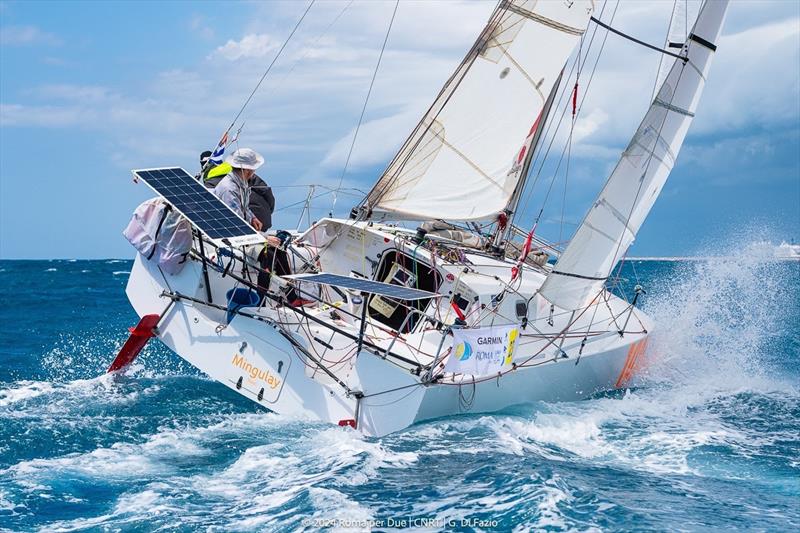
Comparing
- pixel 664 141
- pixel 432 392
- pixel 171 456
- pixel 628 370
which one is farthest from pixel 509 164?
pixel 171 456

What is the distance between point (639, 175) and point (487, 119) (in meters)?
2.12

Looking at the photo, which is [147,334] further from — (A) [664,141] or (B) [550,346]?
(A) [664,141]

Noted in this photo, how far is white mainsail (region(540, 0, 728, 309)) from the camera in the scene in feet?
Answer: 32.9

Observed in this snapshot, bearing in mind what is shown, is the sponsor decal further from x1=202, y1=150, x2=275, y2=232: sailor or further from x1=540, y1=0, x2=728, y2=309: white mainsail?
x1=202, y1=150, x2=275, y2=232: sailor

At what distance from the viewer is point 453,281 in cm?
980

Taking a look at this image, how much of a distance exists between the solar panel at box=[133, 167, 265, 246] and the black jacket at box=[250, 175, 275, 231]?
4.87 ft

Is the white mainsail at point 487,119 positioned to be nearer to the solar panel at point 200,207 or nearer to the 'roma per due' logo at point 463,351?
the solar panel at point 200,207

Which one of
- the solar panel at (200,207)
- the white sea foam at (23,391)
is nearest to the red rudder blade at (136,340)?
the white sea foam at (23,391)

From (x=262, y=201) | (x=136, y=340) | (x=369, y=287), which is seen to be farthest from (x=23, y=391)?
(x=369, y=287)

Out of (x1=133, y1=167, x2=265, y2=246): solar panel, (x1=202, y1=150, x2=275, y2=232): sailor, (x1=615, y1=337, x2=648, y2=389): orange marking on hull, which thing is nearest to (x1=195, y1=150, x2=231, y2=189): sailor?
(x1=202, y1=150, x2=275, y2=232): sailor

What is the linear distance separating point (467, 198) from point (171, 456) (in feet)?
17.0

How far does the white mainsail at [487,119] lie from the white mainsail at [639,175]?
1.44 meters

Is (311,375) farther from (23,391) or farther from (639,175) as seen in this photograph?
(639,175)

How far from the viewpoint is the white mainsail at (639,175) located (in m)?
10.0
